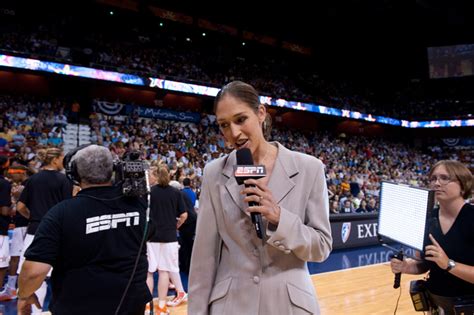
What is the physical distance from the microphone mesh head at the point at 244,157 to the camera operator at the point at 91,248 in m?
1.04

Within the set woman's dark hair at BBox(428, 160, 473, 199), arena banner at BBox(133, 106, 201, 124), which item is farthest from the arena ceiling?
woman's dark hair at BBox(428, 160, 473, 199)

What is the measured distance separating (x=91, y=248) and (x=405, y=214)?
159cm

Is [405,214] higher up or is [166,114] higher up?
[166,114]

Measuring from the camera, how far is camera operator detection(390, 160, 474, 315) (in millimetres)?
2279

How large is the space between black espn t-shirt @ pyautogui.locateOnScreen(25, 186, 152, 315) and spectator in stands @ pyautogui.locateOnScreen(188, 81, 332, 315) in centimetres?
83

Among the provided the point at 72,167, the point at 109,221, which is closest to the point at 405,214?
the point at 109,221

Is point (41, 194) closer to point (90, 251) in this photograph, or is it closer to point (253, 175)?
point (90, 251)

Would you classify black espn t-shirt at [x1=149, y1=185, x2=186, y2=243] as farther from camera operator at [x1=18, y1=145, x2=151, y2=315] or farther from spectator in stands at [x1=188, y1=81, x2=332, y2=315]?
spectator in stands at [x1=188, y1=81, x2=332, y2=315]

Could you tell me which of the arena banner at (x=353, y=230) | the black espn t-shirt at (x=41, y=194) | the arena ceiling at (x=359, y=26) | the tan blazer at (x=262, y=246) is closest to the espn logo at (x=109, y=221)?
the tan blazer at (x=262, y=246)

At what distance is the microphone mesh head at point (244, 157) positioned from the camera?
1.39 meters

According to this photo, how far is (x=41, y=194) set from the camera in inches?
160

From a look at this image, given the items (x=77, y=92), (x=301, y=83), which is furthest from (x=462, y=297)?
(x=301, y=83)

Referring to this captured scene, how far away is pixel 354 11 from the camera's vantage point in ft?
75.6

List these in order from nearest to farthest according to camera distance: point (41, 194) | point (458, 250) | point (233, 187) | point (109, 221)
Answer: point (233, 187)
point (109, 221)
point (458, 250)
point (41, 194)
